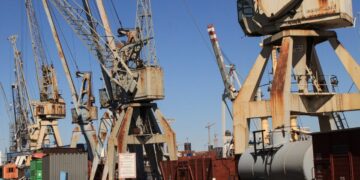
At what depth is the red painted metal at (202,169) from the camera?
43.6m

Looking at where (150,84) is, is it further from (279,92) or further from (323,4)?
(323,4)

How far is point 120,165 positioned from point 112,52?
3169 centimetres

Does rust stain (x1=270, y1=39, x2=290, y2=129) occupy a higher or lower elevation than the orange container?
higher

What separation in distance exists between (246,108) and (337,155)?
49.9 ft

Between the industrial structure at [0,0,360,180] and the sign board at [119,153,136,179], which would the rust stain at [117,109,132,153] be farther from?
the sign board at [119,153,136,179]

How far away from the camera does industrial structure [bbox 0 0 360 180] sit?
28750mm

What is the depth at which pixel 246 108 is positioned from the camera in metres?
41.0

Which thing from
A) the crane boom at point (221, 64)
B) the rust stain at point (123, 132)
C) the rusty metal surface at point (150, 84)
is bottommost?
the rust stain at point (123, 132)

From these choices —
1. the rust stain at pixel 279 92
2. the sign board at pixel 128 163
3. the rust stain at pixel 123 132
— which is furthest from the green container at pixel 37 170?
the rust stain at pixel 279 92

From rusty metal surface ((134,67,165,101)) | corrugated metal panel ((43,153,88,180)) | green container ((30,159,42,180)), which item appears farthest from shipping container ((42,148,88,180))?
rusty metal surface ((134,67,165,101))

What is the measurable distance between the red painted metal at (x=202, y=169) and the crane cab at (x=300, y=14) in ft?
35.4

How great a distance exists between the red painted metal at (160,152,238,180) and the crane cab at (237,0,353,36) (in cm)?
1080

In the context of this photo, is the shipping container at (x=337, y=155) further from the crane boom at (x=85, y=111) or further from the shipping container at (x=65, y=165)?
the crane boom at (x=85, y=111)

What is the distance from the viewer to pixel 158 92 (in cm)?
6316
